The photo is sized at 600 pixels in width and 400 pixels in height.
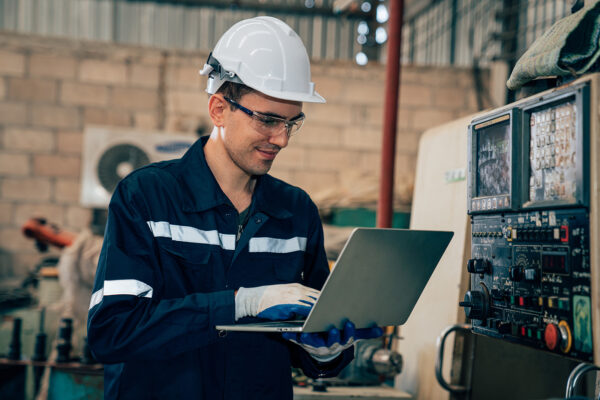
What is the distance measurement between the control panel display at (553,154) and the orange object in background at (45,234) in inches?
126

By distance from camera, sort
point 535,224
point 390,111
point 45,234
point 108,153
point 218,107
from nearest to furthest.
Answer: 1. point 535,224
2. point 218,107
3. point 390,111
4. point 45,234
5. point 108,153

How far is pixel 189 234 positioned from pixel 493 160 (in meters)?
0.66

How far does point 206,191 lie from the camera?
1.37m

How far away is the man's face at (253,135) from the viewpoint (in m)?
1.38

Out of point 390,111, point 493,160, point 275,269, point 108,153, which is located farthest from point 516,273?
point 108,153

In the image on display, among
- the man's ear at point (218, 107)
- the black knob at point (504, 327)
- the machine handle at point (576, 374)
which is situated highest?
the man's ear at point (218, 107)

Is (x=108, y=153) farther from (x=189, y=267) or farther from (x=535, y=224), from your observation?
(x=535, y=224)

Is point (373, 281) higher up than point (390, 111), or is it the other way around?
point (390, 111)

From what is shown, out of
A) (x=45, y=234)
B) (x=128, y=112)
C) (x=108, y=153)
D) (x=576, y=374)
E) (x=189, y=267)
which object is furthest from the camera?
(x=128, y=112)

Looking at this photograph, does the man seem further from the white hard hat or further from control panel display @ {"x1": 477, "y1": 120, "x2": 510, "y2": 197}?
control panel display @ {"x1": 477, "y1": 120, "x2": 510, "y2": 197}

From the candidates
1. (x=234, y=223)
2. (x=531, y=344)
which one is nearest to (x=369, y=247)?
(x=531, y=344)

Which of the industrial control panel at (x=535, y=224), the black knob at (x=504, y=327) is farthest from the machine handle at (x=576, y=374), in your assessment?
the black knob at (x=504, y=327)

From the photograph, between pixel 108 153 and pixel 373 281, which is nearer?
pixel 373 281

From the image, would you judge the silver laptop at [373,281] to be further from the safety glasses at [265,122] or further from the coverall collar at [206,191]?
the safety glasses at [265,122]
